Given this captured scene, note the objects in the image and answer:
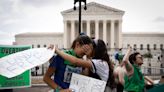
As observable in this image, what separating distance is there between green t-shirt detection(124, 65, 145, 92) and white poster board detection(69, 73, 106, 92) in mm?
2089

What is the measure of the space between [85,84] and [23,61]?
60 cm

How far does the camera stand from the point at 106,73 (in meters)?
3.84

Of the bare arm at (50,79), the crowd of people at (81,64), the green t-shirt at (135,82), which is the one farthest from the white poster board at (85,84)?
the green t-shirt at (135,82)

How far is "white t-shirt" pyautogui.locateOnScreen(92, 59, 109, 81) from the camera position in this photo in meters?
3.79

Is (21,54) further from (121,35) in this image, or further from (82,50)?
(121,35)

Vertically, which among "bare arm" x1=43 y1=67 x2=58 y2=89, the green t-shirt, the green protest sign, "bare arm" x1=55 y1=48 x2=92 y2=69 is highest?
"bare arm" x1=55 y1=48 x2=92 y2=69

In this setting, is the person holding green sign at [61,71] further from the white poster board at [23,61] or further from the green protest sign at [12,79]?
the green protest sign at [12,79]

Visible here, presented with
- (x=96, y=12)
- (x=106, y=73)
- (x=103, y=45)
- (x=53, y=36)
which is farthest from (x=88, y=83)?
(x=53, y=36)

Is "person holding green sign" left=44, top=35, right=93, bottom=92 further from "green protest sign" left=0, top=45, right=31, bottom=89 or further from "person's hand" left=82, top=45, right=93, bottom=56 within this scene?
"green protest sign" left=0, top=45, right=31, bottom=89

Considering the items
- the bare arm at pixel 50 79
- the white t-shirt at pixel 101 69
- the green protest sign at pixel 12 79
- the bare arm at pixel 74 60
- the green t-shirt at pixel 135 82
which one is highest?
the bare arm at pixel 74 60

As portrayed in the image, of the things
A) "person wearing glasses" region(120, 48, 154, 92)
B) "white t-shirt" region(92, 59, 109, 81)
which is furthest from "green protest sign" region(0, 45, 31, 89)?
"white t-shirt" region(92, 59, 109, 81)

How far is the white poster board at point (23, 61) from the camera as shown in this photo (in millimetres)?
3281

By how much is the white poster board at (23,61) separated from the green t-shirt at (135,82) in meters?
2.33

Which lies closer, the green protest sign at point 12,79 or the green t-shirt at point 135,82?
the green t-shirt at point 135,82
